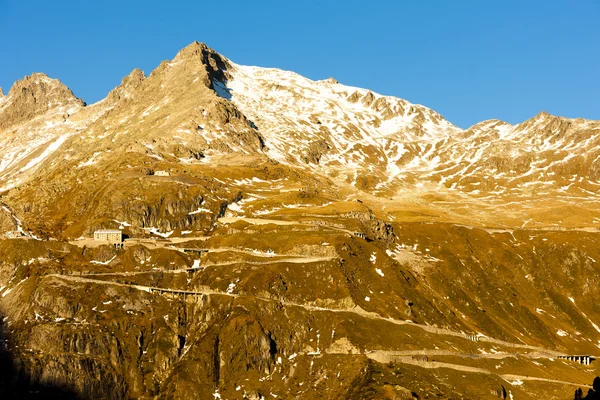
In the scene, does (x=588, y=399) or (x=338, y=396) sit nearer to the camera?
(x=588, y=399)

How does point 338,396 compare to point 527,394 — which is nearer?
point 338,396

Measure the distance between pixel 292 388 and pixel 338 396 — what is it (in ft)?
65.8

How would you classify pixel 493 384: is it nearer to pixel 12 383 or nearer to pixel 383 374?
pixel 383 374

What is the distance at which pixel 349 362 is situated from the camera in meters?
200

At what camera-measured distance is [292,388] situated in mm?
198875

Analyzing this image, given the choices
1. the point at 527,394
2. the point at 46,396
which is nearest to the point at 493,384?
the point at 527,394

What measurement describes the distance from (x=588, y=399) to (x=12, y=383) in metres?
177

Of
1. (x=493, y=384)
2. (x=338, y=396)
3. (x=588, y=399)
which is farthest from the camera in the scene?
(x=493, y=384)

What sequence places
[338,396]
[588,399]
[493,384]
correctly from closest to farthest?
1. [588,399]
2. [338,396]
3. [493,384]

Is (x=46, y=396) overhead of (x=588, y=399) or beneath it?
beneath

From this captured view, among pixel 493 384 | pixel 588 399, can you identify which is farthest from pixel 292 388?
pixel 588 399

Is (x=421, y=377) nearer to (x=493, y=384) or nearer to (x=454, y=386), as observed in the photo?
(x=454, y=386)

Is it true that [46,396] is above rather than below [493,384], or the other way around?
below

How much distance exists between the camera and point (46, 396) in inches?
7781
